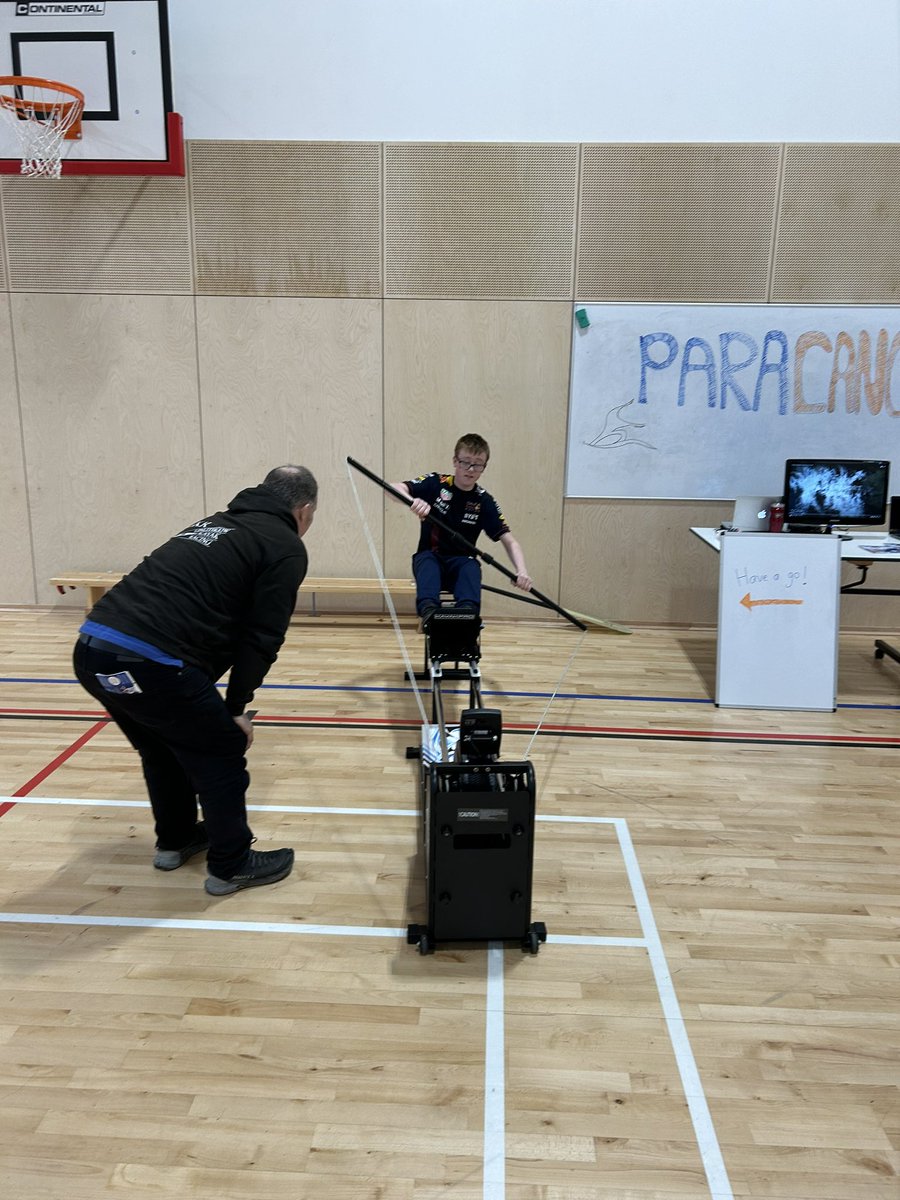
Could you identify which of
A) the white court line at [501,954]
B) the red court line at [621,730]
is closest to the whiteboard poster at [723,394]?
the red court line at [621,730]

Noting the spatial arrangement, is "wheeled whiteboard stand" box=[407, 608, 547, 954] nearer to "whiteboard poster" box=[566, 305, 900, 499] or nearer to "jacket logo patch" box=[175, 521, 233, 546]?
"jacket logo patch" box=[175, 521, 233, 546]

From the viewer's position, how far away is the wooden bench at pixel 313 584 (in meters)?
5.93

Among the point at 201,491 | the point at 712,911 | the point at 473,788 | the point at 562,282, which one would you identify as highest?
the point at 562,282

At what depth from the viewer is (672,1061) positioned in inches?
83.1

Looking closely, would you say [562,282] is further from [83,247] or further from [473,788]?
[473,788]

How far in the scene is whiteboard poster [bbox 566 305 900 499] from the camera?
5754 millimetres

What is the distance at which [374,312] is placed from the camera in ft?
19.3

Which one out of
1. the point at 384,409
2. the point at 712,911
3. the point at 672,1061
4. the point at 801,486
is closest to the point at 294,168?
the point at 384,409

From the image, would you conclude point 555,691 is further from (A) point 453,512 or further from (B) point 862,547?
(B) point 862,547

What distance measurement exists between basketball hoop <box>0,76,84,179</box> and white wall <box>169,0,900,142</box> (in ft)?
2.31

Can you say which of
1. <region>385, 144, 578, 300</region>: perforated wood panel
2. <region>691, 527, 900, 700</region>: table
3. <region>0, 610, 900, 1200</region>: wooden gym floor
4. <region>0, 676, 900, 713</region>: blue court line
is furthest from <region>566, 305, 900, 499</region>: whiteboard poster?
<region>0, 610, 900, 1200</region>: wooden gym floor

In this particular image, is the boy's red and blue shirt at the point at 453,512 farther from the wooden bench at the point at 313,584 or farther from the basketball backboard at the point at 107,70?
the basketball backboard at the point at 107,70

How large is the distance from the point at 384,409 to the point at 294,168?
1.73 m

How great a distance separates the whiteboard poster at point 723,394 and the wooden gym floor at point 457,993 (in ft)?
8.30
